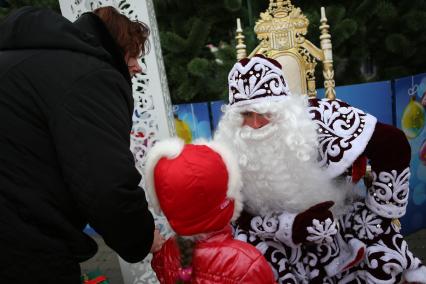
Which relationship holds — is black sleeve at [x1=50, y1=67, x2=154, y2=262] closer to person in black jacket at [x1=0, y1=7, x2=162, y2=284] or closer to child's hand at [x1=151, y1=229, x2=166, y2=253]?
person in black jacket at [x1=0, y1=7, x2=162, y2=284]

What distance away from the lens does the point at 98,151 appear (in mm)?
1142

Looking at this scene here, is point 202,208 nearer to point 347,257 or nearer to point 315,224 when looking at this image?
point 315,224

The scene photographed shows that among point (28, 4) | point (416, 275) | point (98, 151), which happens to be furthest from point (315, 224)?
point (28, 4)

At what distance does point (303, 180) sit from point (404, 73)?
2489 millimetres

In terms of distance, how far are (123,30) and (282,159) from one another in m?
0.75

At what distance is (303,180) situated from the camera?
1.64 metres

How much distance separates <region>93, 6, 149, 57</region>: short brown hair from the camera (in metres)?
1.44

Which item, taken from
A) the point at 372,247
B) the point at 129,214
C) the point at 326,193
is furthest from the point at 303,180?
the point at 129,214

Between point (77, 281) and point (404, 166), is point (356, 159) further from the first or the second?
point (77, 281)

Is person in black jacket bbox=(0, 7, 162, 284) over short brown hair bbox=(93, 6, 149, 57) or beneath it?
beneath

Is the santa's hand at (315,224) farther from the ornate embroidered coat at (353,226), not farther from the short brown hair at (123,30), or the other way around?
the short brown hair at (123,30)

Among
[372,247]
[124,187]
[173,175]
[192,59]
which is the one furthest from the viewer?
[192,59]

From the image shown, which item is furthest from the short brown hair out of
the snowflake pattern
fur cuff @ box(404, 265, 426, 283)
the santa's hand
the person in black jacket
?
fur cuff @ box(404, 265, 426, 283)

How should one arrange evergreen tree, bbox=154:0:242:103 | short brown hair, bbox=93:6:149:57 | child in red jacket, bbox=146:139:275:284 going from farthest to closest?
1. evergreen tree, bbox=154:0:242:103
2. short brown hair, bbox=93:6:149:57
3. child in red jacket, bbox=146:139:275:284
